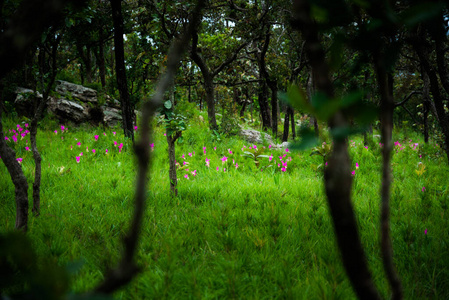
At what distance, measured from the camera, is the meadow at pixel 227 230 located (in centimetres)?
181

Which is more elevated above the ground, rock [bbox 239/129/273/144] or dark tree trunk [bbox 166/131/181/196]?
rock [bbox 239/129/273/144]

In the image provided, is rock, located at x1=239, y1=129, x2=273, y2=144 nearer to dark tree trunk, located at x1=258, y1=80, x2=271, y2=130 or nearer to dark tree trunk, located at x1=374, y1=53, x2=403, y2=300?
dark tree trunk, located at x1=258, y1=80, x2=271, y2=130

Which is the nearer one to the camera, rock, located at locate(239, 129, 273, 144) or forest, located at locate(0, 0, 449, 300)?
forest, located at locate(0, 0, 449, 300)

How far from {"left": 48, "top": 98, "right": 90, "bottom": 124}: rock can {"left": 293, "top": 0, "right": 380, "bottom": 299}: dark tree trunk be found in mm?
8798

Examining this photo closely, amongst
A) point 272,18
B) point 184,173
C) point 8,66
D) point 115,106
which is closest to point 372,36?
point 8,66

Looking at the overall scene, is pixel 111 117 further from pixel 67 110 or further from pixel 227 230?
pixel 227 230

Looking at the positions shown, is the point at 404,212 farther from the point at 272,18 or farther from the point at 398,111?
the point at 398,111

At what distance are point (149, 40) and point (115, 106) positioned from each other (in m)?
3.59

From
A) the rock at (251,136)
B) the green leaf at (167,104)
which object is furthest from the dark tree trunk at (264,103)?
the green leaf at (167,104)

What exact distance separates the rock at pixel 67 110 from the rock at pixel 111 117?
0.69 meters

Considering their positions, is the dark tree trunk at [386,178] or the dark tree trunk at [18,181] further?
the dark tree trunk at [18,181]

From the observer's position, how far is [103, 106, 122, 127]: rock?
342 inches

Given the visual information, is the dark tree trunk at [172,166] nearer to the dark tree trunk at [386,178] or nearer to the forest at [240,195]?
the forest at [240,195]

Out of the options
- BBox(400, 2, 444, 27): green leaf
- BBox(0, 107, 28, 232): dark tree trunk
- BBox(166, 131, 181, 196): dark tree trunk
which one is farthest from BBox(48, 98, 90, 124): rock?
BBox(400, 2, 444, 27): green leaf
